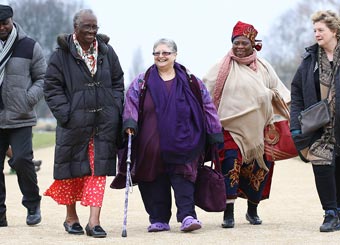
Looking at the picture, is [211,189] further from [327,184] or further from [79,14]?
[79,14]

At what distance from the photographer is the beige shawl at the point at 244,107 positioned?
11.4m

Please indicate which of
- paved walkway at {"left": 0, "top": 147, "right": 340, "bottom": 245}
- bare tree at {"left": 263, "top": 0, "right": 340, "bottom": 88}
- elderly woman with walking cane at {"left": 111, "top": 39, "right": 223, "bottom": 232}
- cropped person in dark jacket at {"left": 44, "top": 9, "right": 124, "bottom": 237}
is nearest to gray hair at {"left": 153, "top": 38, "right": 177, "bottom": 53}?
elderly woman with walking cane at {"left": 111, "top": 39, "right": 223, "bottom": 232}

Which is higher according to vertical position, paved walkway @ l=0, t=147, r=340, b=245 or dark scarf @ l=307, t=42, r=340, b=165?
dark scarf @ l=307, t=42, r=340, b=165

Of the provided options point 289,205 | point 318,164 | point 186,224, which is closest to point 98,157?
point 186,224

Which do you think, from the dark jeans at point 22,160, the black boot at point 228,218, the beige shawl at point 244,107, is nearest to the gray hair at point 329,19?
the beige shawl at point 244,107

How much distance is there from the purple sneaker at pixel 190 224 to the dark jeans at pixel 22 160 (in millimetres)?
1799

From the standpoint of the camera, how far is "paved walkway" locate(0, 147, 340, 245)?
9.99 meters

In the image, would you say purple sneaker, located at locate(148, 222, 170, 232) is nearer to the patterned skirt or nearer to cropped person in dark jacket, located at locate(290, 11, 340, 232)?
the patterned skirt

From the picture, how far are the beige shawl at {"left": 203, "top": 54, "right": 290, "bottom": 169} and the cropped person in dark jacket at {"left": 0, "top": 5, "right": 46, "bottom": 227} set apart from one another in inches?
70.7

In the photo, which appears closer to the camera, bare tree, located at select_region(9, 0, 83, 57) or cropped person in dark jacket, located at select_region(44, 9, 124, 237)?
cropped person in dark jacket, located at select_region(44, 9, 124, 237)

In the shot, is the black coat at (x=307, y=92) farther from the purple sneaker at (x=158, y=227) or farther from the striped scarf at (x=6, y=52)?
the striped scarf at (x=6, y=52)

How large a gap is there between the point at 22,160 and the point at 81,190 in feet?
2.71

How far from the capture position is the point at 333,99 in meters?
10.5

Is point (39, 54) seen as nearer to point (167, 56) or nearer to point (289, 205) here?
point (167, 56)
